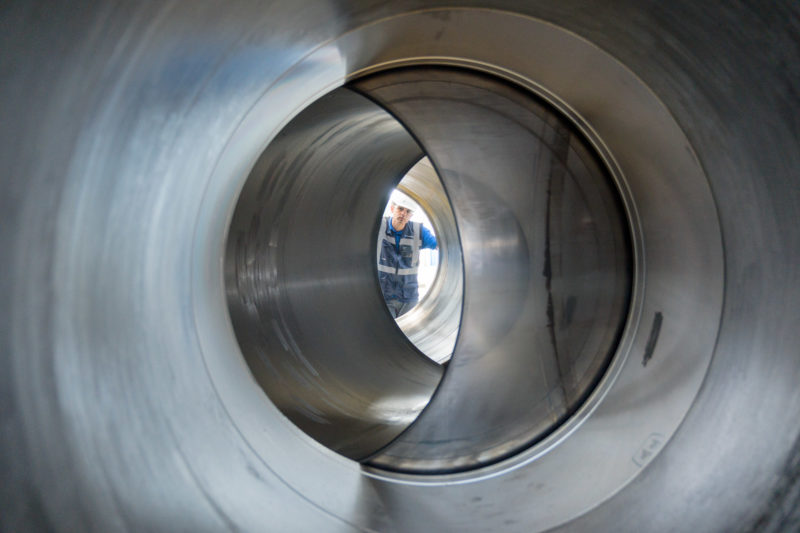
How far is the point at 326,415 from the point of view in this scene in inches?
79.1

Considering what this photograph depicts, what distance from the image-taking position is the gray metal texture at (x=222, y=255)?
499mm

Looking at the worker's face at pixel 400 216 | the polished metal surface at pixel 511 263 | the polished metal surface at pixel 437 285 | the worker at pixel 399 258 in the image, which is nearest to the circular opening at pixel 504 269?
the polished metal surface at pixel 511 263

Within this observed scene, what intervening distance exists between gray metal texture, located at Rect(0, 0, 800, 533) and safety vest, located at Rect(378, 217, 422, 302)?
328 cm

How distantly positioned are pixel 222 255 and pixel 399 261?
3511 mm

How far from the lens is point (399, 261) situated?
4.61 metres

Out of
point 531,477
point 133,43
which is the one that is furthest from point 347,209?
point 133,43

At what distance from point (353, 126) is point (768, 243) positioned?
5.41ft

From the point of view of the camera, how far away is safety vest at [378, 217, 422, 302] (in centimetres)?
461

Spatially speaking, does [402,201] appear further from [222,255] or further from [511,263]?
[222,255]

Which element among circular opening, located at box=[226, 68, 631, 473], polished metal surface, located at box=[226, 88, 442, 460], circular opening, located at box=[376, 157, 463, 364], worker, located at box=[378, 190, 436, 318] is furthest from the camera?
worker, located at box=[378, 190, 436, 318]

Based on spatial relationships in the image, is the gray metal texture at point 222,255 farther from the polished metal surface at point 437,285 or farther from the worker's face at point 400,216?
the worker's face at point 400,216

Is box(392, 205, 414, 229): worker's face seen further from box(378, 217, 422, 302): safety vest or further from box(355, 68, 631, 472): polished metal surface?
box(355, 68, 631, 472): polished metal surface

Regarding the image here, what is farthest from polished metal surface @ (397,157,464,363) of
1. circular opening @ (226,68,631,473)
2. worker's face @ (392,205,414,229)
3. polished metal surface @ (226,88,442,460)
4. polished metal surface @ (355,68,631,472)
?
polished metal surface @ (355,68,631,472)

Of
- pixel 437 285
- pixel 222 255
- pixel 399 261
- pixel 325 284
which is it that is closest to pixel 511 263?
pixel 222 255
